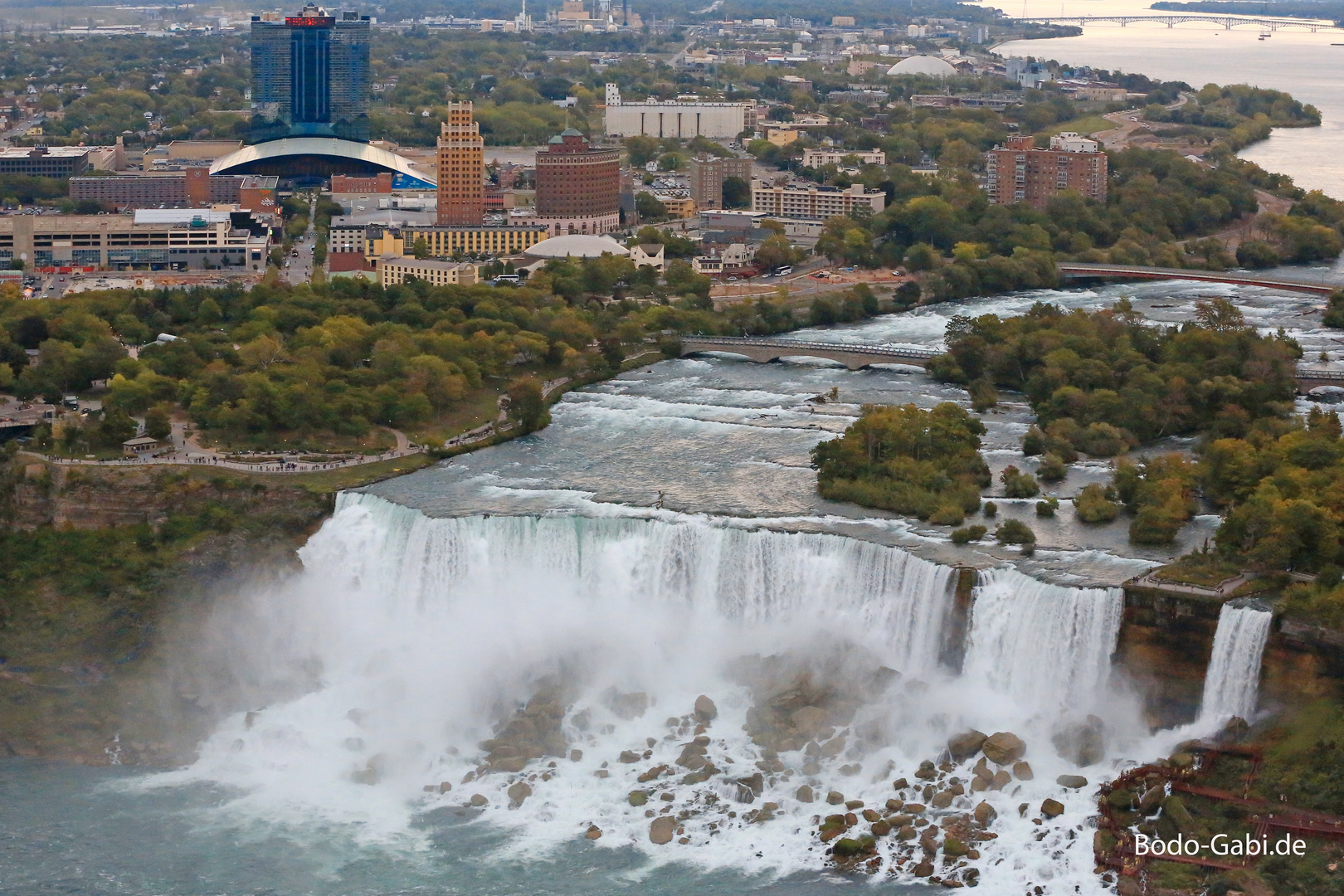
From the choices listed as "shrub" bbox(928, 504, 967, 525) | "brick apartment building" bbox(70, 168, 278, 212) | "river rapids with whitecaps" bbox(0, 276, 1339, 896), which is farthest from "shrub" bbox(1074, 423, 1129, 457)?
"brick apartment building" bbox(70, 168, 278, 212)

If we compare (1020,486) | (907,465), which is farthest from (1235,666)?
(907,465)

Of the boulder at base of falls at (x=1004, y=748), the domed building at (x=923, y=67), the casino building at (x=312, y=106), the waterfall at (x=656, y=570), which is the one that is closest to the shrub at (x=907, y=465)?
the waterfall at (x=656, y=570)

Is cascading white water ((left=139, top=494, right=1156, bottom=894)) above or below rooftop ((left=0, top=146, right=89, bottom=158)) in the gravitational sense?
below

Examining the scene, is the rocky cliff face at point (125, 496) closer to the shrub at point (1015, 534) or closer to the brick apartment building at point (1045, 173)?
the shrub at point (1015, 534)

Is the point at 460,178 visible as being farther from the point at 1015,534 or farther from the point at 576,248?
the point at 1015,534

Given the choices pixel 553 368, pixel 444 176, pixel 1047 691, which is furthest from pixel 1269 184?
pixel 1047 691

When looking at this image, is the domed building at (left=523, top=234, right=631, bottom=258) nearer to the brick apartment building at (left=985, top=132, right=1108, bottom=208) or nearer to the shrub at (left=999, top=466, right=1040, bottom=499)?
the brick apartment building at (left=985, top=132, right=1108, bottom=208)

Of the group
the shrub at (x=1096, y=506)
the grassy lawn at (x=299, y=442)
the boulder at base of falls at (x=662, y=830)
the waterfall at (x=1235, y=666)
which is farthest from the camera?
the grassy lawn at (x=299, y=442)
